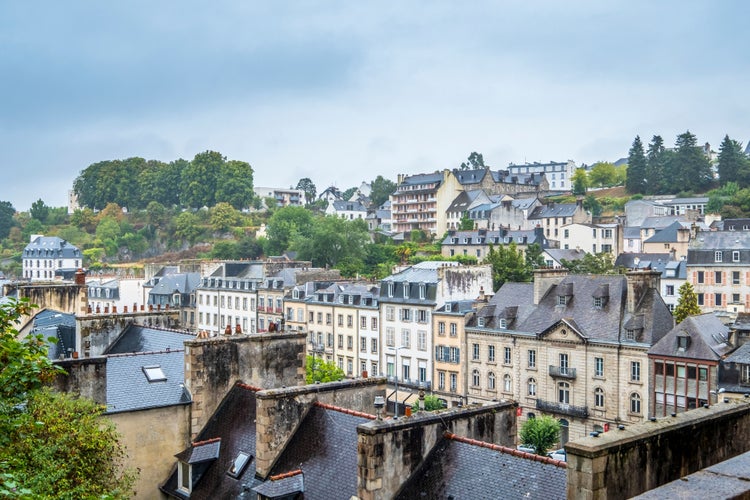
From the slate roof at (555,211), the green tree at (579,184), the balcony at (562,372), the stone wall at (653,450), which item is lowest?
the balcony at (562,372)

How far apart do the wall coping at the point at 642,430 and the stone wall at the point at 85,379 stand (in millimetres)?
13042

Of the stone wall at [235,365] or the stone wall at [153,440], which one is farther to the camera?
the stone wall at [235,365]

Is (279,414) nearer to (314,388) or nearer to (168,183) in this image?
(314,388)

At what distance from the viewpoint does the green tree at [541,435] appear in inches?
1545

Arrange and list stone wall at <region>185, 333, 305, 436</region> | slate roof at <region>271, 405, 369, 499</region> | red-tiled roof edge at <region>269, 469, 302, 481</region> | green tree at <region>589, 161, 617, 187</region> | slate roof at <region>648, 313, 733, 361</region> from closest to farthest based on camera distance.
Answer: slate roof at <region>271, 405, 369, 499</region> < red-tiled roof edge at <region>269, 469, 302, 481</region> < stone wall at <region>185, 333, 305, 436</region> < slate roof at <region>648, 313, 733, 361</region> < green tree at <region>589, 161, 617, 187</region>

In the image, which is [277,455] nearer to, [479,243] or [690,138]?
[479,243]

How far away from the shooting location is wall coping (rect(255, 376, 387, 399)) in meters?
15.8

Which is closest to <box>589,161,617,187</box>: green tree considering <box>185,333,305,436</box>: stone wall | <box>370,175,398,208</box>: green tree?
<box>370,175,398,208</box>: green tree

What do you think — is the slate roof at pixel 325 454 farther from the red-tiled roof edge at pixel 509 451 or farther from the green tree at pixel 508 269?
the green tree at pixel 508 269

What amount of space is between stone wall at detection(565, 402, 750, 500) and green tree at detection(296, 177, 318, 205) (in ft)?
585

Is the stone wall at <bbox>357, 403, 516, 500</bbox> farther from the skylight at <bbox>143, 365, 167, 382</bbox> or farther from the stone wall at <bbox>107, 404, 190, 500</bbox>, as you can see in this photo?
the skylight at <bbox>143, 365, 167, 382</bbox>

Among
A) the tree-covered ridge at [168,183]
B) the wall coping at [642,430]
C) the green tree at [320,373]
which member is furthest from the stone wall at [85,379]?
the tree-covered ridge at [168,183]

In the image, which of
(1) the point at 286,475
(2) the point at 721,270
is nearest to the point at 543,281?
(2) the point at 721,270

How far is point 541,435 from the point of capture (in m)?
39.2
